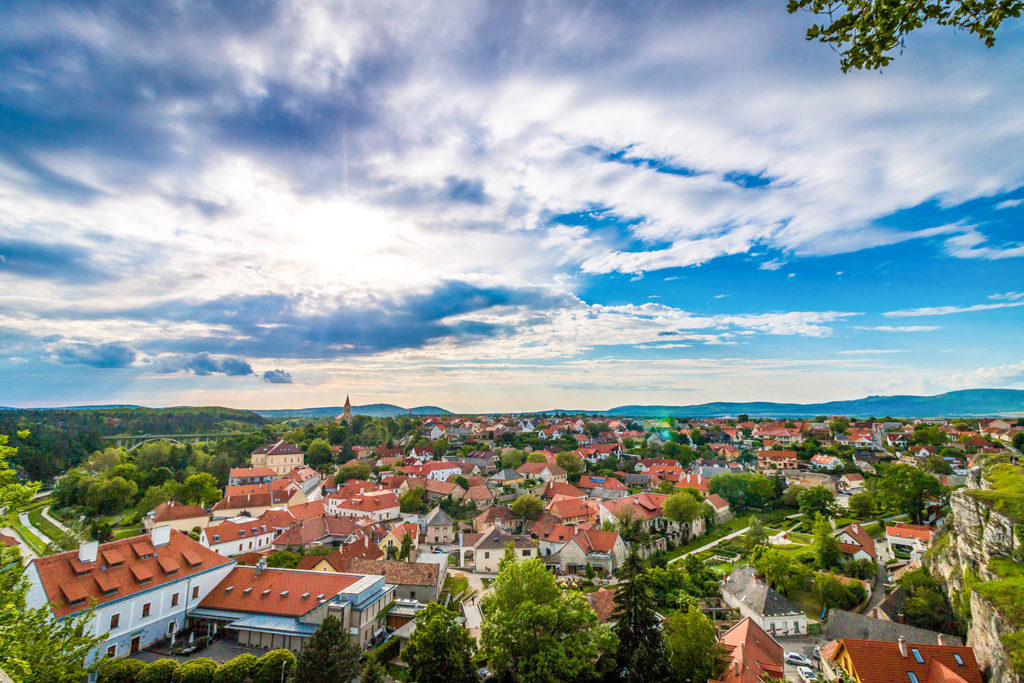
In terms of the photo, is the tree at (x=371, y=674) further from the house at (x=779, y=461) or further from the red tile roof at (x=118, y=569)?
the house at (x=779, y=461)

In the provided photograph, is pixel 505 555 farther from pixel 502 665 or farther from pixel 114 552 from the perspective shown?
pixel 114 552

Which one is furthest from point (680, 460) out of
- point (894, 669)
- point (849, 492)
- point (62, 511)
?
point (62, 511)

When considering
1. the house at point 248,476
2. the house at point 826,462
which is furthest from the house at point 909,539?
the house at point 248,476

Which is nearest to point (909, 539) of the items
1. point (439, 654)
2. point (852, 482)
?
point (852, 482)

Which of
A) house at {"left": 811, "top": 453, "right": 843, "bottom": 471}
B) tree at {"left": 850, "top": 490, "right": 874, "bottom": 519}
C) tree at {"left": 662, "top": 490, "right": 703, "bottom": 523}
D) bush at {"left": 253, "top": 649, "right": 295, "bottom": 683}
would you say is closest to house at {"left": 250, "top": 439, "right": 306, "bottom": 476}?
tree at {"left": 662, "top": 490, "right": 703, "bottom": 523}

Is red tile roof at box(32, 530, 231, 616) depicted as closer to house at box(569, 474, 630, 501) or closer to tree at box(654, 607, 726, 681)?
tree at box(654, 607, 726, 681)

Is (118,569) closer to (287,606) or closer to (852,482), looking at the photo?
(287,606)
